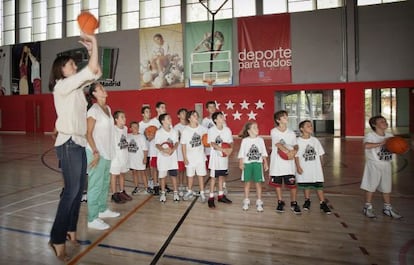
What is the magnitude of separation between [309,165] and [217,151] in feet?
4.35

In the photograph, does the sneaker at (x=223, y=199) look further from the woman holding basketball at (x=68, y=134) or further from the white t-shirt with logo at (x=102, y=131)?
the woman holding basketball at (x=68, y=134)

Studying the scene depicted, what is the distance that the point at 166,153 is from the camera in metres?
4.88

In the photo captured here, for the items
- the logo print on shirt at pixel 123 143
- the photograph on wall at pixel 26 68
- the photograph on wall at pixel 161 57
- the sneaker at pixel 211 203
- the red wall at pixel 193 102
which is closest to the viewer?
the sneaker at pixel 211 203

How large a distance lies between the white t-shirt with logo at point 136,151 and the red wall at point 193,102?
10267mm

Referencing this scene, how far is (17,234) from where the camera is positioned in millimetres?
3676

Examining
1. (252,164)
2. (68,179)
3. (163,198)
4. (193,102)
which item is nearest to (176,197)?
(163,198)

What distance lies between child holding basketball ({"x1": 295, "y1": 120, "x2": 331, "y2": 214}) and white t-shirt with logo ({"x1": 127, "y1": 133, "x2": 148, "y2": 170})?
257 cm

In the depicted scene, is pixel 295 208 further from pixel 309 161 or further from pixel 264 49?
pixel 264 49

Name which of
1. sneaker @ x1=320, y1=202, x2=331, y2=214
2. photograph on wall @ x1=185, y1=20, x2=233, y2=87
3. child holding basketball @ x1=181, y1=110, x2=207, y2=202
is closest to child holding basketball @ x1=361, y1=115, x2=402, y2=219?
sneaker @ x1=320, y1=202, x2=331, y2=214

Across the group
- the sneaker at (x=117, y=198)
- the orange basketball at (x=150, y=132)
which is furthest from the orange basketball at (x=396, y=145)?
the sneaker at (x=117, y=198)

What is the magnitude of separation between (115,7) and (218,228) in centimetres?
1695

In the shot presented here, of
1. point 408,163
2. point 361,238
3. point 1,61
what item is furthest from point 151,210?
point 1,61

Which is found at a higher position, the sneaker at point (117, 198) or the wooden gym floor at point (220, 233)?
the sneaker at point (117, 198)

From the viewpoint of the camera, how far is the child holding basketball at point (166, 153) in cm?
494
